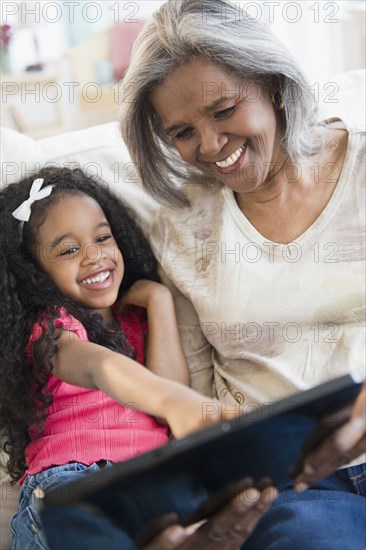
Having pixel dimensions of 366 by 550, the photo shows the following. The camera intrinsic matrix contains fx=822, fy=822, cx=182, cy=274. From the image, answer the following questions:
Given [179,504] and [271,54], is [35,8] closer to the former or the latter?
[271,54]

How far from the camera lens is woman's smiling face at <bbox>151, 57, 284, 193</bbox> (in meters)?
1.35

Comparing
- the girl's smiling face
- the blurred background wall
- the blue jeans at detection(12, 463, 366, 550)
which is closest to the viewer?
the blue jeans at detection(12, 463, 366, 550)

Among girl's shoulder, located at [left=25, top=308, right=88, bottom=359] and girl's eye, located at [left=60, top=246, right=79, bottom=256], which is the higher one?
girl's eye, located at [left=60, top=246, right=79, bottom=256]

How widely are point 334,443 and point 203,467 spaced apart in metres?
0.19

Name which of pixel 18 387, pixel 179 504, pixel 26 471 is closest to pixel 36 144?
pixel 18 387

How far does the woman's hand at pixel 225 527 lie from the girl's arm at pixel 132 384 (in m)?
0.10

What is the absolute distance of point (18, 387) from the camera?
56.9 inches

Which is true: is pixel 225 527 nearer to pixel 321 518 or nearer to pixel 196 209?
pixel 321 518

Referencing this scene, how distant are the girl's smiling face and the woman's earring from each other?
1.27 feet

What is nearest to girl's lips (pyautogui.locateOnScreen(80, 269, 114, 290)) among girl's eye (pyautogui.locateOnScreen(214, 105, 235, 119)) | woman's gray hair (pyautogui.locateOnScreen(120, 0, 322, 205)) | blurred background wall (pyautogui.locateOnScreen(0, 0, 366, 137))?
woman's gray hair (pyautogui.locateOnScreen(120, 0, 322, 205))

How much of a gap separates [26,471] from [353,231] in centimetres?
70

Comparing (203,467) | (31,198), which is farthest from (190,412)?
(31,198)

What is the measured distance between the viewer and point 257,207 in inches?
59.0

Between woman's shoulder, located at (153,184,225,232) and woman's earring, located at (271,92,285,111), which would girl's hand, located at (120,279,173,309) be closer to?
woman's shoulder, located at (153,184,225,232)
